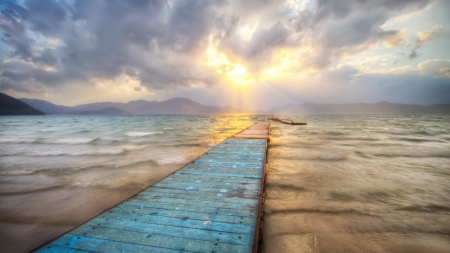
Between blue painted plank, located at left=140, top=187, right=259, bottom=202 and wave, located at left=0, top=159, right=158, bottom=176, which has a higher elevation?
blue painted plank, located at left=140, top=187, right=259, bottom=202

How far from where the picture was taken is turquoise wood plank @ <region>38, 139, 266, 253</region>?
2.54 metres

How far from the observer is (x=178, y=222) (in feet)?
10.1

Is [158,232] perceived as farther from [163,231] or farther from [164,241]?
[164,241]

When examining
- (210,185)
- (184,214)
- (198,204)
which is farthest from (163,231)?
(210,185)

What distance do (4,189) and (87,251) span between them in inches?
278

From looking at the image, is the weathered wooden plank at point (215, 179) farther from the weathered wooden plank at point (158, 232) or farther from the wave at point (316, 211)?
the weathered wooden plank at point (158, 232)

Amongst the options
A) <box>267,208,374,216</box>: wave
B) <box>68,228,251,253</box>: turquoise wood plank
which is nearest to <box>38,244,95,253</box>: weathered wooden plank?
<box>68,228,251,253</box>: turquoise wood plank

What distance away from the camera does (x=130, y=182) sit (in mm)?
6914

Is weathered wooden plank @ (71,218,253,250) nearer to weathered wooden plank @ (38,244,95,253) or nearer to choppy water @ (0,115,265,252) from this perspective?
weathered wooden plank @ (38,244,95,253)

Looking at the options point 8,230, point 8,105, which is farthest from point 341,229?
point 8,105

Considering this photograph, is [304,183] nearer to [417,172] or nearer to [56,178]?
[417,172]

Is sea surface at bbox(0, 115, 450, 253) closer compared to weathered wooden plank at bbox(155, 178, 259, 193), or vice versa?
sea surface at bbox(0, 115, 450, 253)

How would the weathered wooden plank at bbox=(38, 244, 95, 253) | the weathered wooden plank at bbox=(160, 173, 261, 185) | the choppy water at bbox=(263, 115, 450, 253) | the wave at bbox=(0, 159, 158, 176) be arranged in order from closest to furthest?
the weathered wooden plank at bbox=(38, 244, 95, 253) → the choppy water at bbox=(263, 115, 450, 253) → the weathered wooden plank at bbox=(160, 173, 261, 185) → the wave at bbox=(0, 159, 158, 176)

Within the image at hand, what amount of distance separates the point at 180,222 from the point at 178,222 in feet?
0.12
